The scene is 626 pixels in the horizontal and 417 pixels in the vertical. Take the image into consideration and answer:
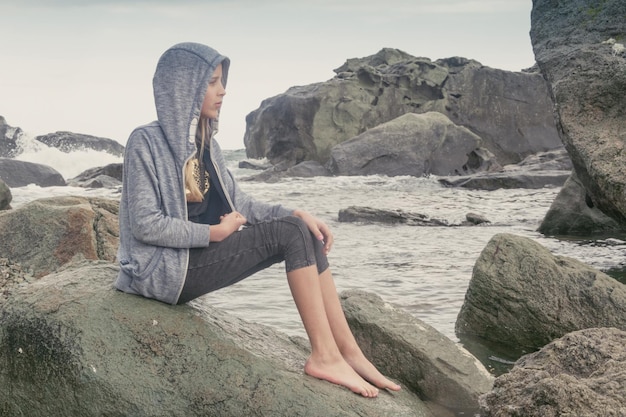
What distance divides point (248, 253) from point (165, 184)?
1.86 ft

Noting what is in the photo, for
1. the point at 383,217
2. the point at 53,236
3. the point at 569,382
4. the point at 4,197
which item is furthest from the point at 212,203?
the point at 4,197

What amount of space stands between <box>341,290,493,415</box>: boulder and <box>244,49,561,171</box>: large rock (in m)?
31.4

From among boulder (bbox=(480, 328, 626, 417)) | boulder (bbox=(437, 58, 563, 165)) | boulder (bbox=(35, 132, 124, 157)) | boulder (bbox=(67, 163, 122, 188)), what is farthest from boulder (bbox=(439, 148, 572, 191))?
boulder (bbox=(35, 132, 124, 157))

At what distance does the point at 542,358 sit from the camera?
5.20 m

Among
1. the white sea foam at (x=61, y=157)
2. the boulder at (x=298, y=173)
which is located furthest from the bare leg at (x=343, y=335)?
the white sea foam at (x=61, y=157)

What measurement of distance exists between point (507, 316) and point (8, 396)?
430 centimetres

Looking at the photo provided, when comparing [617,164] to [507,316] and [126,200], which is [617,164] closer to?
[507,316]

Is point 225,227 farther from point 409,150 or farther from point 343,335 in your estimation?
point 409,150

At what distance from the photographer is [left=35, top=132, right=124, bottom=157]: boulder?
46.5 metres

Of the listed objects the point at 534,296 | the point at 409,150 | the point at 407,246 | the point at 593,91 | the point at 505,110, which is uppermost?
the point at 505,110

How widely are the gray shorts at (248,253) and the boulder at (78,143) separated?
43.0 meters

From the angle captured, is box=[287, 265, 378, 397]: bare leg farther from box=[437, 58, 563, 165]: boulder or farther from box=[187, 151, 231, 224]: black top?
box=[437, 58, 563, 165]: boulder

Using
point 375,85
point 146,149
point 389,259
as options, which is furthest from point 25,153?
point 146,149

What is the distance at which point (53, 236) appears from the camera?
890cm
